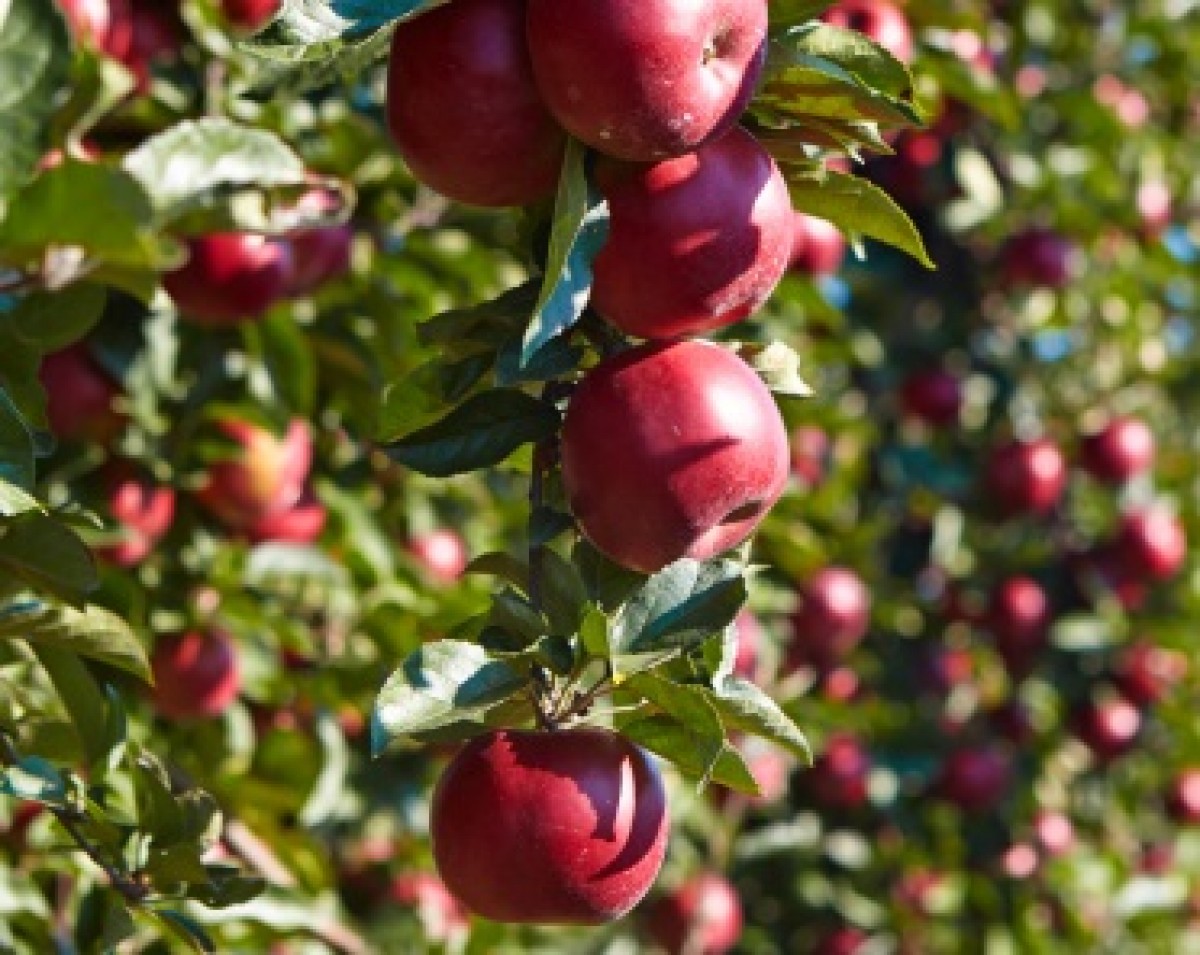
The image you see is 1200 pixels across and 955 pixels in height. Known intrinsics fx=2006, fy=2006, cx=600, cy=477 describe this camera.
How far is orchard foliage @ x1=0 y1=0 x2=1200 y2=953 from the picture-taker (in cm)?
114

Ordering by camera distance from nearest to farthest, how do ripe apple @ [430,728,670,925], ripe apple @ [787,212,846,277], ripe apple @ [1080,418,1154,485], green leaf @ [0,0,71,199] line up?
green leaf @ [0,0,71,199] < ripe apple @ [430,728,670,925] < ripe apple @ [787,212,846,277] < ripe apple @ [1080,418,1154,485]

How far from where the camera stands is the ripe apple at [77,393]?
180cm

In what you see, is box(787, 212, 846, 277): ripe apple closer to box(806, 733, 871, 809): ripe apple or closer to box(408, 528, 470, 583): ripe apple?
box(408, 528, 470, 583): ripe apple

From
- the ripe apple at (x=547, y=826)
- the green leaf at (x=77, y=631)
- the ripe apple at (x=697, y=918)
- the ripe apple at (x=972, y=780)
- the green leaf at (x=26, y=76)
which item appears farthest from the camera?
the ripe apple at (x=972, y=780)

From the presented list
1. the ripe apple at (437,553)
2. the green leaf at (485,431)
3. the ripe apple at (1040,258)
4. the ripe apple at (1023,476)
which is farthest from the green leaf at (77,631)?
the ripe apple at (1023,476)

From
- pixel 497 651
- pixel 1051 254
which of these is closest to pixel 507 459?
pixel 497 651

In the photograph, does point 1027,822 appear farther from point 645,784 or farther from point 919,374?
point 645,784

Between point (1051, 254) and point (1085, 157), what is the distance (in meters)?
0.18

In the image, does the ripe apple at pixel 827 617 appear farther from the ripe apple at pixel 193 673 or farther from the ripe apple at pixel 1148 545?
the ripe apple at pixel 193 673

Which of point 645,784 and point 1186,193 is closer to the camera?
point 645,784

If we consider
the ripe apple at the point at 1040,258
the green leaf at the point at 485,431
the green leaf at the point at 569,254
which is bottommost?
the ripe apple at the point at 1040,258

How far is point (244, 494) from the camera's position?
80.2 inches

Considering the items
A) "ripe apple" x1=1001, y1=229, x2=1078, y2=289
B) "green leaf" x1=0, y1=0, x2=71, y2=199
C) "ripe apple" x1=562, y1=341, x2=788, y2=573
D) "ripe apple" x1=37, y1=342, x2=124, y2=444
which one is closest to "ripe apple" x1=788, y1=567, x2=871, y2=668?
"ripe apple" x1=1001, y1=229, x2=1078, y2=289

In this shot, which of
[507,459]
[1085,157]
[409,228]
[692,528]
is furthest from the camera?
[1085,157]
